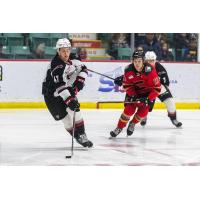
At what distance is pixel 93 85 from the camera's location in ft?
34.9

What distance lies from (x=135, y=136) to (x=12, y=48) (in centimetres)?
421

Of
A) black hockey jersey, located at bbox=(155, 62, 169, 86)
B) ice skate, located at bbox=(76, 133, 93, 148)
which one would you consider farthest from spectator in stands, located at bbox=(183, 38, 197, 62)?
ice skate, located at bbox=(76, 133, 93, 148)

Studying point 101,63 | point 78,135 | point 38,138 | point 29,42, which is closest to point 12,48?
point 29,42

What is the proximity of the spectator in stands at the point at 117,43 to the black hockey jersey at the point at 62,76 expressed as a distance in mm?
5110

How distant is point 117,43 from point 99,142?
4.88 m

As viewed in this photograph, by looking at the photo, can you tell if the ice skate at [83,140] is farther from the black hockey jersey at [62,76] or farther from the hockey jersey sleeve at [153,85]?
the hockey jersey sleeve at [153,85]

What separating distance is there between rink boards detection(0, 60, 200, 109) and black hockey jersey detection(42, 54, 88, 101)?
408cm

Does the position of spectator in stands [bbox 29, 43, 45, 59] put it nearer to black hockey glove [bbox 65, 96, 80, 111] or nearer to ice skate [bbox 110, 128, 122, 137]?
ice skate [bbox 110, 128, 122, 137]

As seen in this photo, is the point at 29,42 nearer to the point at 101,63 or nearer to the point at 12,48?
the point at 12,48

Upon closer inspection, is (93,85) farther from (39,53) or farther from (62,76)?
(62,76)

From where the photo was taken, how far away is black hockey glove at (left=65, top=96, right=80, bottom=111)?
19.8 ft

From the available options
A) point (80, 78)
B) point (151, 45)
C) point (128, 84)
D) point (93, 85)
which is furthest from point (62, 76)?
point (151, 45)

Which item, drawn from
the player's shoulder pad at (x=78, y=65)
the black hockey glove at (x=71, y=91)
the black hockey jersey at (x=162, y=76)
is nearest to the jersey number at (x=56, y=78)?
the black hockey glove at (x=71, y=91)

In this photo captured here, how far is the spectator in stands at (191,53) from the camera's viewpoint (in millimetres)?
11170
